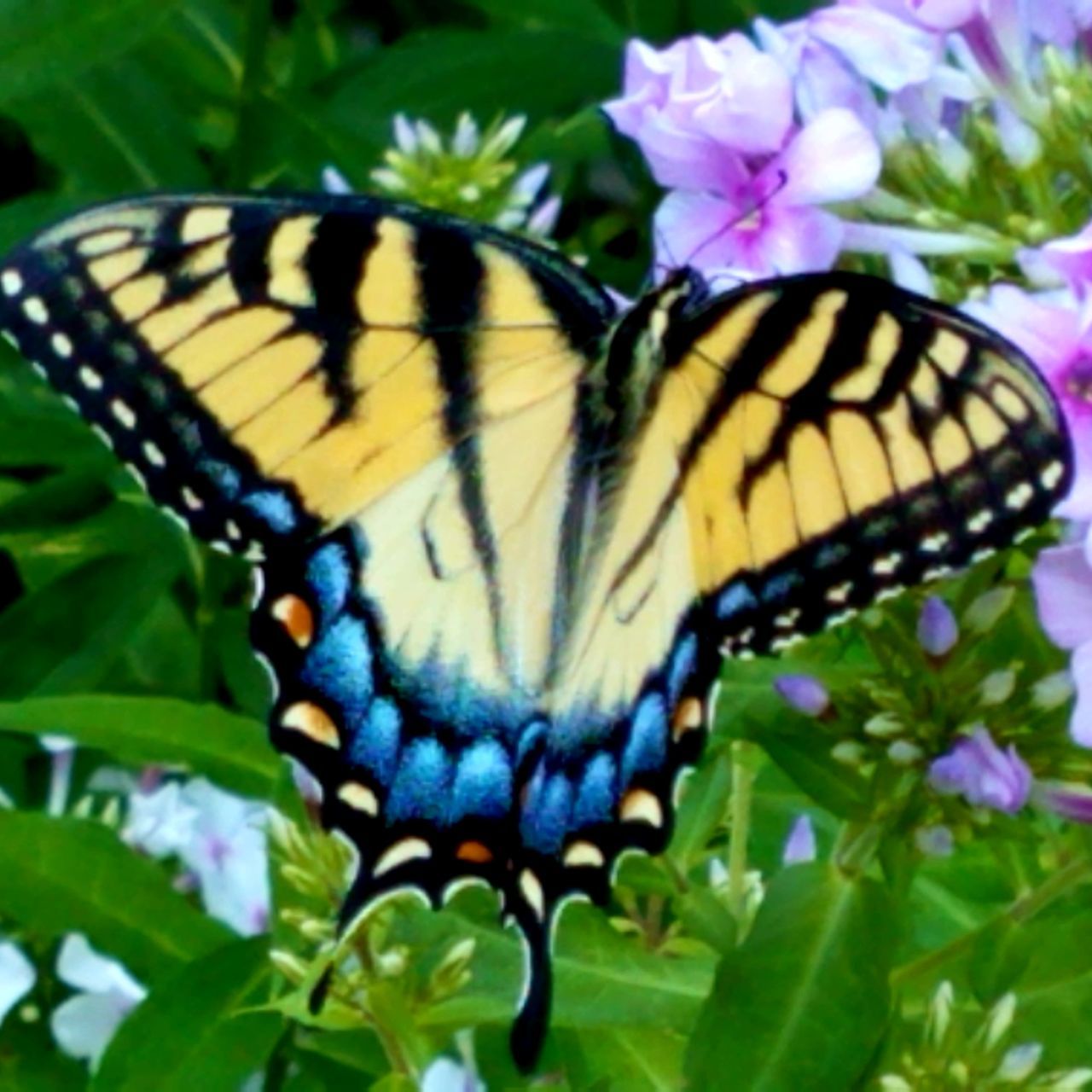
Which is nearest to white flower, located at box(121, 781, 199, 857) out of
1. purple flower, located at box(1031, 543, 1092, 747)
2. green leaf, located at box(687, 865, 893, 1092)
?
green leaf, located at box(687, 865, 893, 1092)

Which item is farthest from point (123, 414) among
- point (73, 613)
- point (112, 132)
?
point (112, 132)

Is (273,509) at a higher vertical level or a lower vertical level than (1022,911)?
higher

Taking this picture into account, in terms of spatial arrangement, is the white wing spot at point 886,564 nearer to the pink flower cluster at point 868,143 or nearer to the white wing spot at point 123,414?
the pink flower cluster at point 868,143

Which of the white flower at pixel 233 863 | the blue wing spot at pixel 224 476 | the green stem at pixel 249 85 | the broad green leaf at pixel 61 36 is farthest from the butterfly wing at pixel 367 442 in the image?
the green stem at pixel 249 85

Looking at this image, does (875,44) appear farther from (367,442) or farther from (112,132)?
(112,132)

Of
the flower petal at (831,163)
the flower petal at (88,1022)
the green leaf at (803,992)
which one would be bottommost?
the flower petal at (88,1022)
